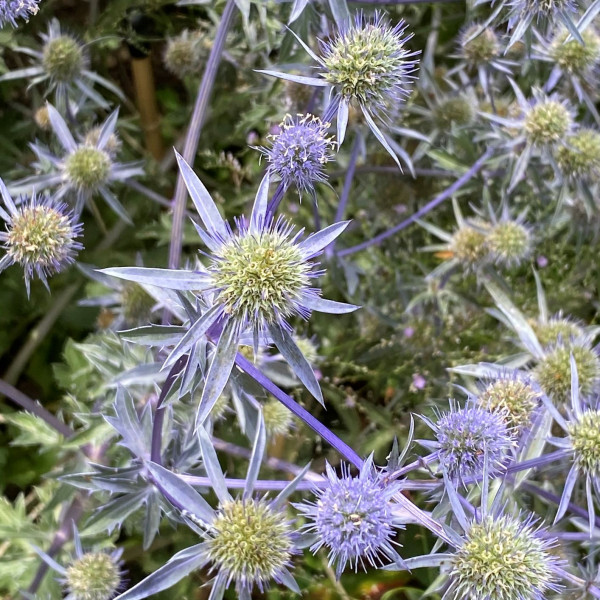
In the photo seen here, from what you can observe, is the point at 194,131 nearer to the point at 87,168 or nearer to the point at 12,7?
the point at 87,168

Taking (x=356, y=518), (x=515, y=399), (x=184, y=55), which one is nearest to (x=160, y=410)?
(x=356, y=518)

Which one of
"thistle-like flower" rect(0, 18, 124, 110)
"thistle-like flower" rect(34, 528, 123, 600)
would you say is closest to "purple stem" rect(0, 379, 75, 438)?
"thistle-like flower" rect(34, 528, 123, 600)

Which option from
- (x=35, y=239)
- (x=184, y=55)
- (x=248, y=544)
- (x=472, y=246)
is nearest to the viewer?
(x=248, y=544)

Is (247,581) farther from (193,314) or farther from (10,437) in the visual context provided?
(10,437)

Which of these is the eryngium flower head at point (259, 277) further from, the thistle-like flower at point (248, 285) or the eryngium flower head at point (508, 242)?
the eryngium flower head at point (508, 242)

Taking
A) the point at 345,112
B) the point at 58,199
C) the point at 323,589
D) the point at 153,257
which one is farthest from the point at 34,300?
the point at 345,112

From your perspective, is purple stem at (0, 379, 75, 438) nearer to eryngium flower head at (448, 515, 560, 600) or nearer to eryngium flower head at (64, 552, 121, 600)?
eryngium flower head at (64, 552, 121, 600)
